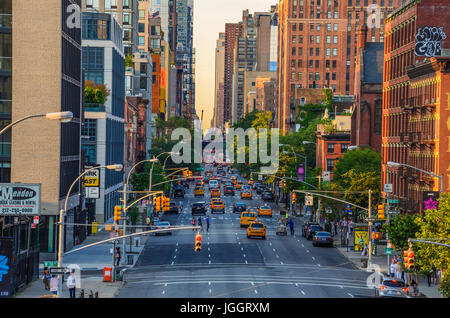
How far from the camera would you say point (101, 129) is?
311 feet

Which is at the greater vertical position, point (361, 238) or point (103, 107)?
point (103, 107)

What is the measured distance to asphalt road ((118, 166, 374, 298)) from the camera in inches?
1788

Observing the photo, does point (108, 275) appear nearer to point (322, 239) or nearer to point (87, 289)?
point (87, 289)

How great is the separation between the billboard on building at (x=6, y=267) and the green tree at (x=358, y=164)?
55.8 metres

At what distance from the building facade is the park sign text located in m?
41.8

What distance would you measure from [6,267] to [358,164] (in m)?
59.1

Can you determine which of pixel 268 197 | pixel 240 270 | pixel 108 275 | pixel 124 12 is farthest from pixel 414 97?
pixel 124 12

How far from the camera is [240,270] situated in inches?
2200

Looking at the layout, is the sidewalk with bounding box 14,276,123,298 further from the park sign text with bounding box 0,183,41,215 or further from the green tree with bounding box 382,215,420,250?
the green tree with bounding box 382,215,420,250

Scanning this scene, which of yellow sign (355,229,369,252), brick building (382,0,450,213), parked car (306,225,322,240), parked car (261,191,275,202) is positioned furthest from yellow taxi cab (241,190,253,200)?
yellow sign (355,229,369,252)

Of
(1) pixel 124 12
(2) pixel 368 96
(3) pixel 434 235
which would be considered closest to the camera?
(3) pixel 434 235

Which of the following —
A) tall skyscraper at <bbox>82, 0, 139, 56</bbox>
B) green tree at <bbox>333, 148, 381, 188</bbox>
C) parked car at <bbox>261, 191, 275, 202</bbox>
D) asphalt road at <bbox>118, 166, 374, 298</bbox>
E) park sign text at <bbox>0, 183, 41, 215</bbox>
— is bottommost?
asphalt road at <bbox>118, 166, 374, 298</bbox>

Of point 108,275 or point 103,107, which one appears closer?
point 108,275

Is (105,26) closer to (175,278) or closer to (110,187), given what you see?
(110,187)
